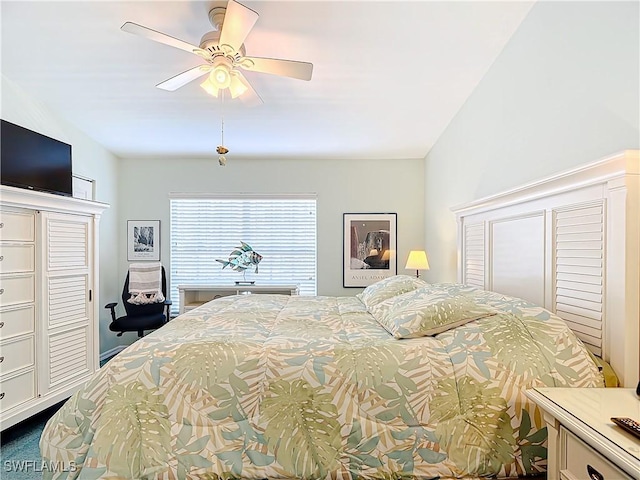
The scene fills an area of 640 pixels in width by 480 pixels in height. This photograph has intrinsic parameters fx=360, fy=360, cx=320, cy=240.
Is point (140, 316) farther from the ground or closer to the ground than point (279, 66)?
closer to the ground

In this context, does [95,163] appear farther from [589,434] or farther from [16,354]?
[589,434]

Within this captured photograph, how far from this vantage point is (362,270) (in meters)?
4.43

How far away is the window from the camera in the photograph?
4520 mm

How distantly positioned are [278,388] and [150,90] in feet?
9.03

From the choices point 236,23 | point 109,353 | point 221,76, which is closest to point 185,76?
point 221,76

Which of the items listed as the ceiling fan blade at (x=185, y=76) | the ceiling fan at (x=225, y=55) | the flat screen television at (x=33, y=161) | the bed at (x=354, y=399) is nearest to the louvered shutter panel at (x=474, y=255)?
the bed at (x=354, y=399)

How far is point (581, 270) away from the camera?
5.49 ft

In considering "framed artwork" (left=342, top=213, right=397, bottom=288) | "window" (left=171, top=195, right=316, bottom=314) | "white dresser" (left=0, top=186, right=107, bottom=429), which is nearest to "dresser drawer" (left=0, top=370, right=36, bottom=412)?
"white dresser" (left=0, top=186, right=107, bottom=429)

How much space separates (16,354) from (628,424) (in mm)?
3171

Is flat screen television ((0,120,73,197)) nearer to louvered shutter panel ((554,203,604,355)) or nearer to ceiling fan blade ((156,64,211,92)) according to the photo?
ceiling fan blade ((156,64,211,92))

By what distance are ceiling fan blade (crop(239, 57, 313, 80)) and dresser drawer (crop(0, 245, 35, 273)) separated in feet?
6.24

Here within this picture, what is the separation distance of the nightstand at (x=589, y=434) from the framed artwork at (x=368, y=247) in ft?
10.0

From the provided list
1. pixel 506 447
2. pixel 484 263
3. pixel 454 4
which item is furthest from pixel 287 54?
pixel 506 447

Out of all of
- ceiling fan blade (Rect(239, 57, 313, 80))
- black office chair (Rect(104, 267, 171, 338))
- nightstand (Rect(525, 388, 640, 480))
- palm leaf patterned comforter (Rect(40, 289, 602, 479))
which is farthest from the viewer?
black office chair (Rect(104, 267, 171, 338))
